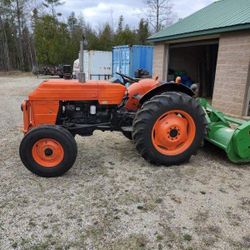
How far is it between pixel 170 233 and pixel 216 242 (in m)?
0.38

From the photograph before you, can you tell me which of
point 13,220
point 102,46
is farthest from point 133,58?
point 102,46

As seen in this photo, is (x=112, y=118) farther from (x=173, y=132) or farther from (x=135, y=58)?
(x=135, y=58)

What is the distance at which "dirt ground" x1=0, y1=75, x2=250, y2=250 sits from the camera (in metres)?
2.35

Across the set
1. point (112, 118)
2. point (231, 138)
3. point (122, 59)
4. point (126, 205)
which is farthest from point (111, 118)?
point (122, 59)

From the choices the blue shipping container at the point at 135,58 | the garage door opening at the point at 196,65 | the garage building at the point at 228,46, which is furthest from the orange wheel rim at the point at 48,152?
the blue shipping container at the point at 135,58

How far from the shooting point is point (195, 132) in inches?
151

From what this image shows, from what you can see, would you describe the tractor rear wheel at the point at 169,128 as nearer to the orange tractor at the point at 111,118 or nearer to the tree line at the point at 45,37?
→ the orange tractor at the point at 111,118

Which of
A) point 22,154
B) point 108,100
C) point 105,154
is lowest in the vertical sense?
point 105,154

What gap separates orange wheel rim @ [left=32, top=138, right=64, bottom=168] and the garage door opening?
9207mm

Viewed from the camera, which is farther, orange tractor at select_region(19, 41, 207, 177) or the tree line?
the tree line

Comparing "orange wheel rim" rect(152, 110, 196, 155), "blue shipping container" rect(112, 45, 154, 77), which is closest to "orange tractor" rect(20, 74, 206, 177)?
"orange wheel rim" rect(152, 110, 196, 155)

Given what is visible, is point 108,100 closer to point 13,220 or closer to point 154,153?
point 154,153

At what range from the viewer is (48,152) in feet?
11.2

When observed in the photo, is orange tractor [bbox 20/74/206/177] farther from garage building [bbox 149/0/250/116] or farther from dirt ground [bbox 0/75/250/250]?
garage building [bbox 149/0/250/116]
